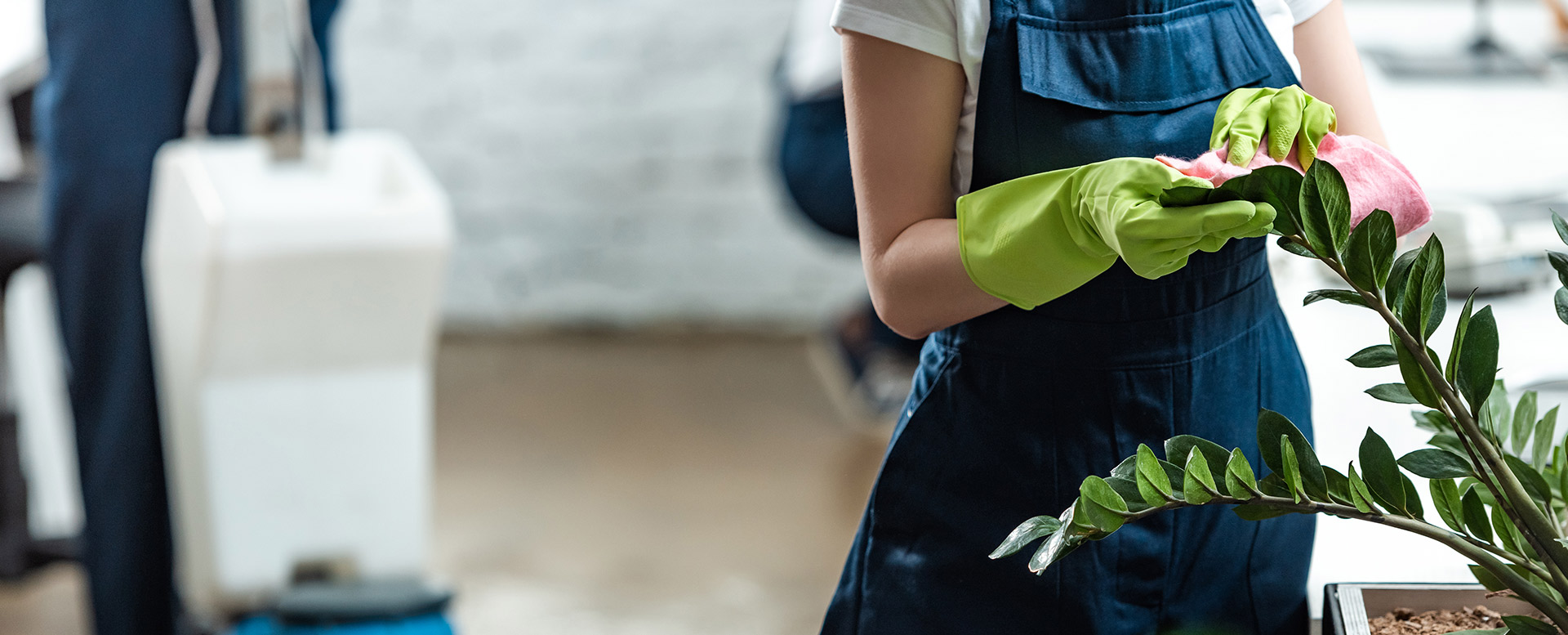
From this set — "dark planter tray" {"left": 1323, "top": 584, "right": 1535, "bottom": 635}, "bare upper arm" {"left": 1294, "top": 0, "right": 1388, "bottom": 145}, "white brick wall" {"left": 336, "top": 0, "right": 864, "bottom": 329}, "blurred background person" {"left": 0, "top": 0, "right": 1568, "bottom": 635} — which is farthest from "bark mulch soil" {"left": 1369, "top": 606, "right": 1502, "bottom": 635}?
"white brick wall" {"left": 336, "top": 0, "right": 864, "bottom": 329}

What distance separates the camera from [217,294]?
1.71 meters

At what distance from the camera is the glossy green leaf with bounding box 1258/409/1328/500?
2.35ft

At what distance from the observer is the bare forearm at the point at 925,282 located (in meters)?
0.88

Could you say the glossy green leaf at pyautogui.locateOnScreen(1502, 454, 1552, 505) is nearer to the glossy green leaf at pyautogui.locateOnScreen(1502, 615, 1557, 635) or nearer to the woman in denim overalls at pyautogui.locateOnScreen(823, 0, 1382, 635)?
the glossy green leaf at pyautogui.locateOnScreen(1502, 615, 1557, 635)

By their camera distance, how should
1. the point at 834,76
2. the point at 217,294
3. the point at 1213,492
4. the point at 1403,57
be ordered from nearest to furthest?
the point at 1213,492, the point at 217,294, the point at 1403,57, the point at 834,76

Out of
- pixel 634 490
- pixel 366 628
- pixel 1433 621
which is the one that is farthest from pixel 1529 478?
pixel 634 490

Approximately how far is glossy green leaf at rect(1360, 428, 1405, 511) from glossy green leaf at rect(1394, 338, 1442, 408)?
0.03m

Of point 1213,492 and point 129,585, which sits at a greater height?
point 1213,492

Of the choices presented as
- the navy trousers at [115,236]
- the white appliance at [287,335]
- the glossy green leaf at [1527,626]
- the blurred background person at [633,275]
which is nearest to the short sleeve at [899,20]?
the glossy green leaf at [1527,626]

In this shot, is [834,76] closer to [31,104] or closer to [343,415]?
[343,415]

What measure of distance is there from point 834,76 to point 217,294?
1.28 m

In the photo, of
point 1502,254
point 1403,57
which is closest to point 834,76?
point 1403,57

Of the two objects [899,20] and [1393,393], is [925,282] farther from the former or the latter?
[1393,393]

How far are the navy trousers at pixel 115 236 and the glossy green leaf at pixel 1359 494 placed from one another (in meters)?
1.63
